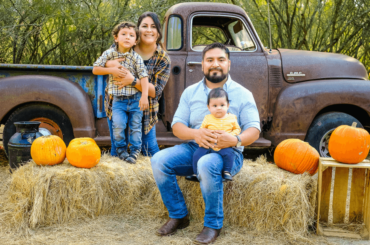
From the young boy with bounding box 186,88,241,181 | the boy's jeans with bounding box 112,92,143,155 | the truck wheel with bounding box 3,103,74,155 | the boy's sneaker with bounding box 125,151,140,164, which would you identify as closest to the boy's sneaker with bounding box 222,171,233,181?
the young boy with bounding box 186,88,241,181

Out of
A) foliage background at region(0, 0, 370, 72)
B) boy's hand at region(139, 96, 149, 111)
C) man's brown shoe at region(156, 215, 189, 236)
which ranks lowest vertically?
man's brown shoe at region(156, 215, 189, 236)

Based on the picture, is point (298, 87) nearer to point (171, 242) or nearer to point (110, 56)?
point (110, 56)

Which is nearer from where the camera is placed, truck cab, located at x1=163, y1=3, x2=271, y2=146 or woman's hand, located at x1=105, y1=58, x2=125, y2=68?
woman's hand, located at x1=105, y1=58, x2=125, y2=68

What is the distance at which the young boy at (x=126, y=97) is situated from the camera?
3244mm

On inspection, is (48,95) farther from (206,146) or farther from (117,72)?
(206,146)

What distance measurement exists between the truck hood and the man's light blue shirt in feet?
5.85

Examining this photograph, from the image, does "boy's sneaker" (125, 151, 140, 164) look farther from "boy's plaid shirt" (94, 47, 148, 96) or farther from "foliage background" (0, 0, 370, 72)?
"foliage background" (0, 0, 370, 72)

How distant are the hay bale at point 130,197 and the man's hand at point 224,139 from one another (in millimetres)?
432

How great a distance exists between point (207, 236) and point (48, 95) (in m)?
2.54

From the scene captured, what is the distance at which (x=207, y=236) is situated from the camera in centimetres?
232

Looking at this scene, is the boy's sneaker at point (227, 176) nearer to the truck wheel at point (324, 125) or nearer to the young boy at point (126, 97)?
the young boy at point (126, 97)

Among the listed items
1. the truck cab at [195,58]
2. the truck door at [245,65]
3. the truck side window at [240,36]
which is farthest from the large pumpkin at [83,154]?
the truck side window at [240,36]

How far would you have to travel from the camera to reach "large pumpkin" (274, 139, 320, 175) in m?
2.70

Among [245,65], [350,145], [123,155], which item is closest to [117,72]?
[123,155]
